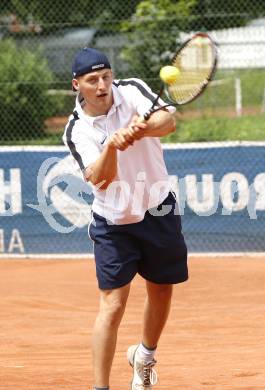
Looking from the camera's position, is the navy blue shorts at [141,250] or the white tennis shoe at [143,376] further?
the white tennis shoe at [143,376]

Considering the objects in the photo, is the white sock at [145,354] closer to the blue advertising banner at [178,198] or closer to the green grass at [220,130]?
the blue advertising banner at [178,198]

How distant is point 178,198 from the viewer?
36.5 ft

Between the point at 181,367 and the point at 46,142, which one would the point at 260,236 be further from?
the point at 181,367

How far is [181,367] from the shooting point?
6254mm

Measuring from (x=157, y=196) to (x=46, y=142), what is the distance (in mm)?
8137

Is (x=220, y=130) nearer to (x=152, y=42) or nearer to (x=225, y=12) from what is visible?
(x=152, y=42)

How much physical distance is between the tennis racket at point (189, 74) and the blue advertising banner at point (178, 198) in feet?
18.7

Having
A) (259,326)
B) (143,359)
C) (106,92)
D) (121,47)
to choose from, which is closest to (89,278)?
(259,326)

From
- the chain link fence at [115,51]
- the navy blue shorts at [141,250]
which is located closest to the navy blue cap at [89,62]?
the navy blue shorts at [141,250]

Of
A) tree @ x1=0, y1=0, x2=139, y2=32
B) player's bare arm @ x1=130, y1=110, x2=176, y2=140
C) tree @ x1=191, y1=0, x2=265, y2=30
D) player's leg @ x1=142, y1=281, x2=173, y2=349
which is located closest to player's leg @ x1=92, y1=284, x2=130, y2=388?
player's leg @ x1=142, y1=281, x2=173, y2=349

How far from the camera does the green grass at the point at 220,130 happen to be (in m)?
13.6

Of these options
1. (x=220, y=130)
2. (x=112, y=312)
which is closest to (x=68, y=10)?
(x=220, y=130)

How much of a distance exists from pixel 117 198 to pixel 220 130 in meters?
9.06

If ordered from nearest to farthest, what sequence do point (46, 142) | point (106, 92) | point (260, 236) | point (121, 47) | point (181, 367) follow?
point (106, 92) → point (181, 367) → point (260, 236) → point (46, 142) → point (121, 47)
